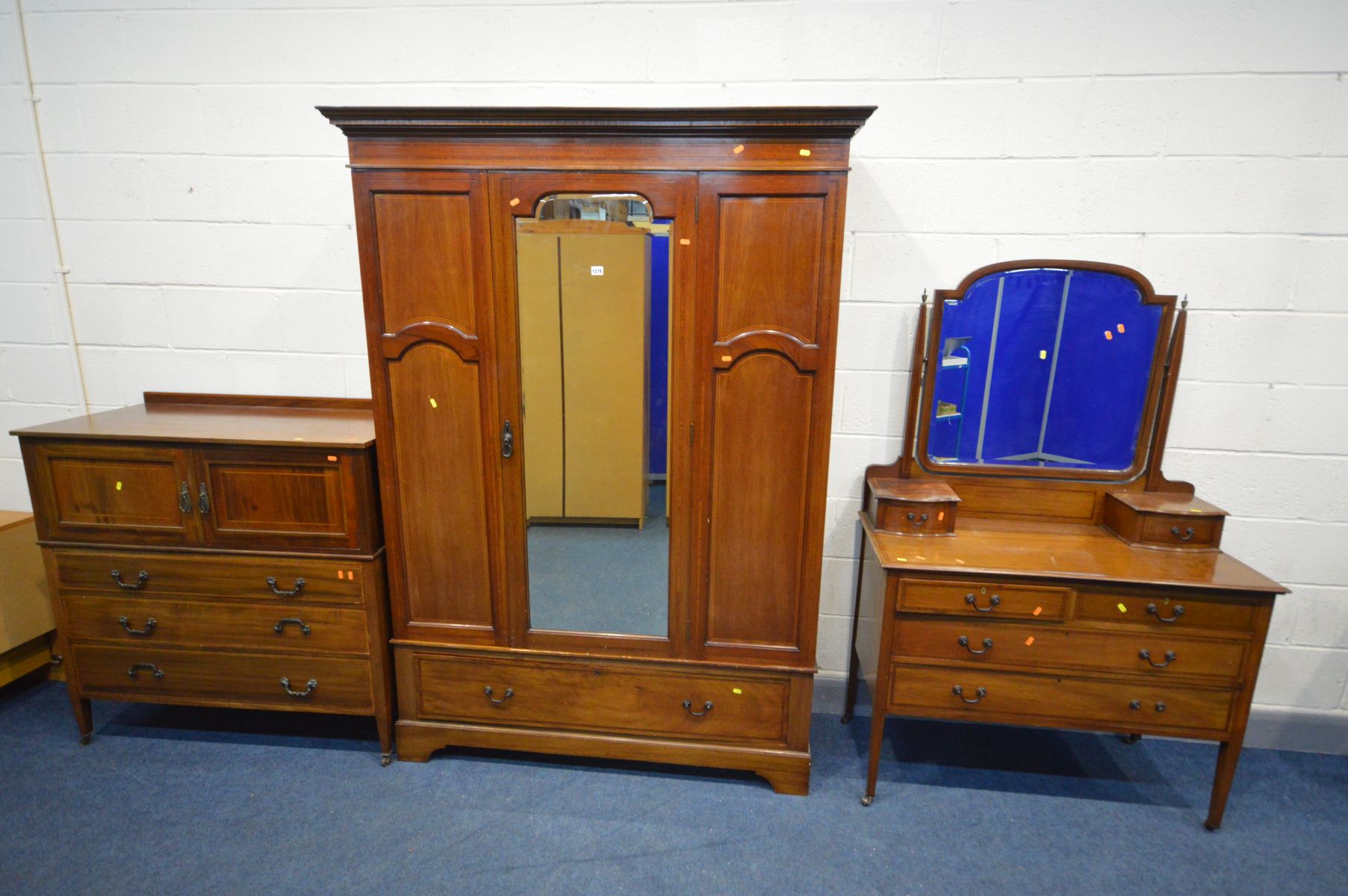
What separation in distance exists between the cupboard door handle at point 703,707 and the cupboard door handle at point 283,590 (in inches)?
48.1

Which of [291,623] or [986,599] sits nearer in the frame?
[986,599]

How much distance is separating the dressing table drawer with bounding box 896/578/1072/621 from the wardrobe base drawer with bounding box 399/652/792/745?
1.41ft

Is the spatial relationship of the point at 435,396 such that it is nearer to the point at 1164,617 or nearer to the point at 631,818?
the point at 631,818

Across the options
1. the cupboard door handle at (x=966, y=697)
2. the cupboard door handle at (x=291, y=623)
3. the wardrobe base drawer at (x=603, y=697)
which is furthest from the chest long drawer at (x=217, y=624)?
the cupboard door handle at (x=966, y=697)

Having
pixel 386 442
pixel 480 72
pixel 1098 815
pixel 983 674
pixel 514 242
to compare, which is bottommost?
pixel 1098 815

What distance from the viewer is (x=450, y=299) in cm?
184

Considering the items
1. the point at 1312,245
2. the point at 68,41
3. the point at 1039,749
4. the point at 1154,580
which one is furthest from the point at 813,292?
the point at 68,41

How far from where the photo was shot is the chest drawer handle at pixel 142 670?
7.16ft

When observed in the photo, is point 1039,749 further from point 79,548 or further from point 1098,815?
point 79,548

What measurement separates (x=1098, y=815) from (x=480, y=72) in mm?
2971

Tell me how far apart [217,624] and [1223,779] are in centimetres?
301

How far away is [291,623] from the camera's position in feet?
6.96

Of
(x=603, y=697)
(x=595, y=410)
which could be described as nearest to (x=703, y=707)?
(x=603, y=697)

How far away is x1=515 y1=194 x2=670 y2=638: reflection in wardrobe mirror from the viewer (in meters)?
1.80
